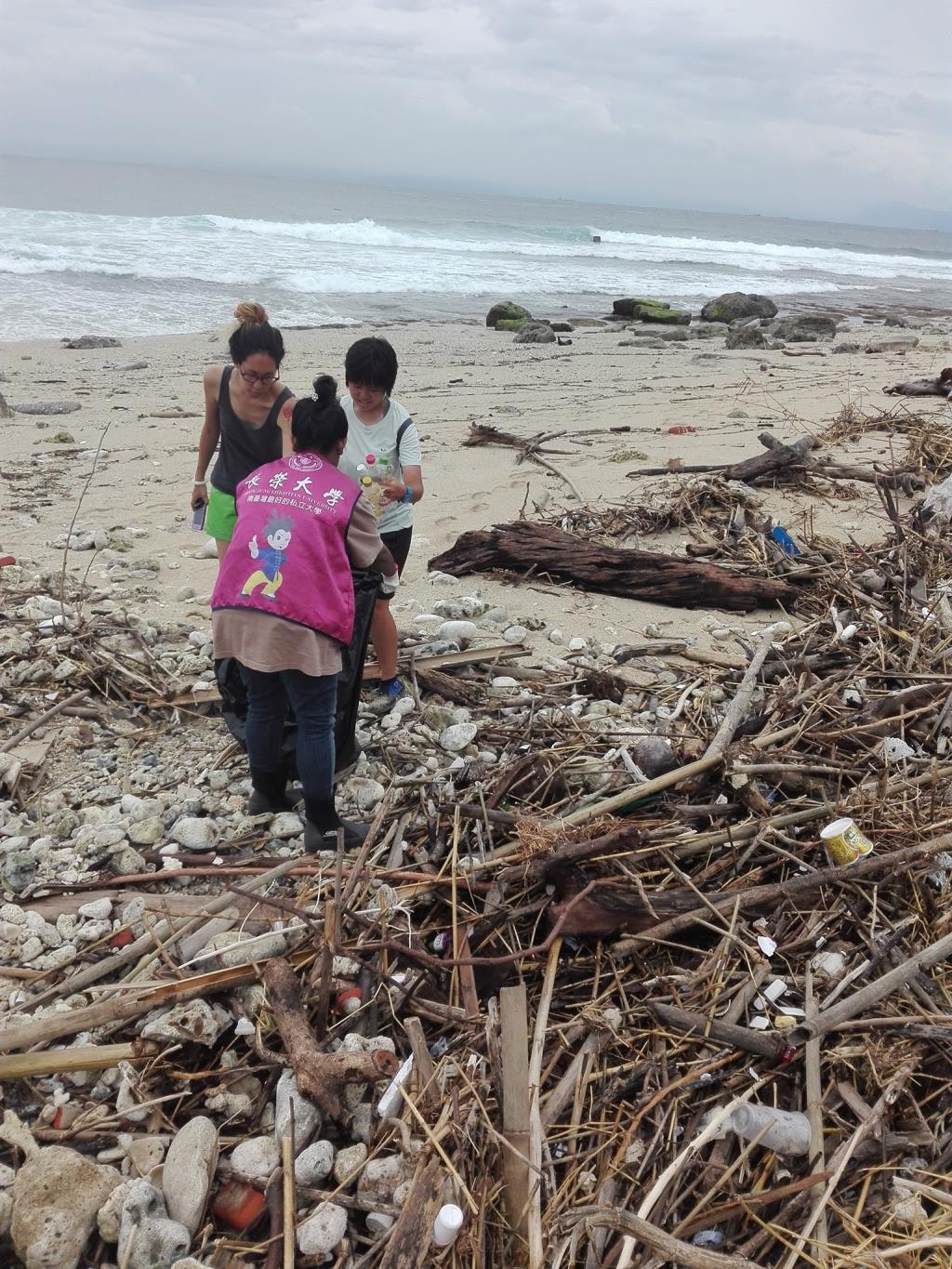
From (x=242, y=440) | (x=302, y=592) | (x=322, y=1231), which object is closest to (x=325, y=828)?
(x=302, y=592)

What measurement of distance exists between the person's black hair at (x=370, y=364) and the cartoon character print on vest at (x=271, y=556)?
103cm

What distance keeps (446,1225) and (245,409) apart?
3.22m

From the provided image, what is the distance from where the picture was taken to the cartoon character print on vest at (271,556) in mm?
2752

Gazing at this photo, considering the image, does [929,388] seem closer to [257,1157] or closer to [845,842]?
[845,842]

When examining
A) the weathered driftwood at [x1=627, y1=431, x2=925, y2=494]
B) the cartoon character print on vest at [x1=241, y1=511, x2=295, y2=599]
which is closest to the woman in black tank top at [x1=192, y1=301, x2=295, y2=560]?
the cartoon character print on vest at [x1=241, y1=511, x2=295, y2=599]

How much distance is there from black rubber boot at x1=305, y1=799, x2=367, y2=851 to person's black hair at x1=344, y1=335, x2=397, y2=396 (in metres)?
1.71

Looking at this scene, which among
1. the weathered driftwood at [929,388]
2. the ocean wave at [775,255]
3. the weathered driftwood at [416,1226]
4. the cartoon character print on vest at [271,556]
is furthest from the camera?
the ocean wave at [775,255]

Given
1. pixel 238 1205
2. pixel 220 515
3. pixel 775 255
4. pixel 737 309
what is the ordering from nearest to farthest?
pixel 238 1205, pixel 220 515, pixel 737 309, pixel 775 255

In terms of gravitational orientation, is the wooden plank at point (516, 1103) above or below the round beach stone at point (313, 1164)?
above

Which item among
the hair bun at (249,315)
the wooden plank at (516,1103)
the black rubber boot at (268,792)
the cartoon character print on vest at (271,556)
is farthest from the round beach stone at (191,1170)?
the hair bun at (249,315)

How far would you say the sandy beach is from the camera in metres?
5.13

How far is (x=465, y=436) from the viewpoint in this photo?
878 centimetres

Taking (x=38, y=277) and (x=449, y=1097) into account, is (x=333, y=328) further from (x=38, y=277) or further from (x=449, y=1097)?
(x=449, y=1097)

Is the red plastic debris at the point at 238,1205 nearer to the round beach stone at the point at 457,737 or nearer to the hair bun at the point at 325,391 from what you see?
the round beach stone at the point at 457,737
